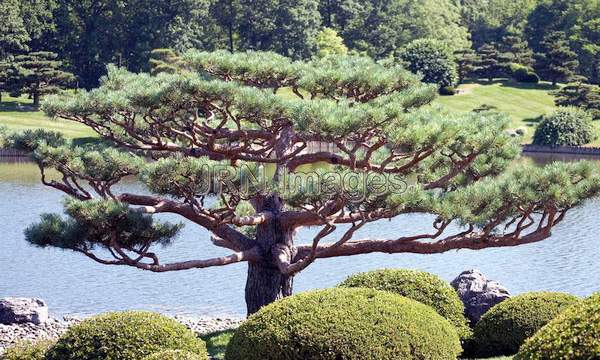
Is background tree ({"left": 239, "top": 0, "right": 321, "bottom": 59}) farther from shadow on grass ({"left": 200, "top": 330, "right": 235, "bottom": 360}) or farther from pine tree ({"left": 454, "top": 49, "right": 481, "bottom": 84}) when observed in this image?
shadow on grass ({"left": 200, "top": 330, "right": 235, "bottom": 360})

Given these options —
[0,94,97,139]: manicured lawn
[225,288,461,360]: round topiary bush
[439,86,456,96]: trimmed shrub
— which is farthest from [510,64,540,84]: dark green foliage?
[225,288,461,360]: round topiary bush

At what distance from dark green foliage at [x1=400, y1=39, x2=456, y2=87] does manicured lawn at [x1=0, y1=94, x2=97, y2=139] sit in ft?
58.8

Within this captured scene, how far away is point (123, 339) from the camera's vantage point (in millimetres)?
7730

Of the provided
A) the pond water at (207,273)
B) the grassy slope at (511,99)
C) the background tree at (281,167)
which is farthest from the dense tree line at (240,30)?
the background tree at (281,167)

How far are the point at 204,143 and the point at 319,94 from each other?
60.9 inches

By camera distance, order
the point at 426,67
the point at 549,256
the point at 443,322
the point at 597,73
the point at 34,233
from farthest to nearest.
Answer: the point at 597,73 < the point at 426,67 < the point at 549,256 < the point at 34,233 < the point at 443,322

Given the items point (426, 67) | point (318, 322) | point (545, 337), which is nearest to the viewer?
point (545, 337)

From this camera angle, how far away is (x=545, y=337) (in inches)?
230

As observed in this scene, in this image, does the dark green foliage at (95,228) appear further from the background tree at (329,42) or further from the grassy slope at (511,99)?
the background tree at (329,42)

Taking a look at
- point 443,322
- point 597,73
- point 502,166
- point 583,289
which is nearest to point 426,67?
point 597,73

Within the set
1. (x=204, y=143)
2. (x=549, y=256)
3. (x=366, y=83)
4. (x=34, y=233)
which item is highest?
(x=366, y=83)

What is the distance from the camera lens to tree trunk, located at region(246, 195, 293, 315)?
11.4 meters

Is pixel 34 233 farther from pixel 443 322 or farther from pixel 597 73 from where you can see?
pixel 597 73

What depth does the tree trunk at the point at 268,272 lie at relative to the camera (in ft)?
37.2
